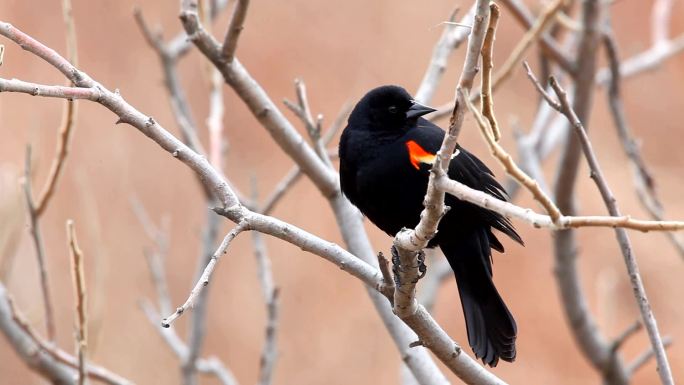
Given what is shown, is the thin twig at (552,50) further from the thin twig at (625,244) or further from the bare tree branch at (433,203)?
the bare tree branch at (433,203)

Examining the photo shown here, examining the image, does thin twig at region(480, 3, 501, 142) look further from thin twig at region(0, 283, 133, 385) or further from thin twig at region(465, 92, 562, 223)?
thin twig at region(0, 283, 133, 385)

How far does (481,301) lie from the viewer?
8.18ft

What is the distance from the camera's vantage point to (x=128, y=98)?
260 inches

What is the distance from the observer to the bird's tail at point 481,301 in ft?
7.92

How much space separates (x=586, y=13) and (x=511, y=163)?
206 centimetres

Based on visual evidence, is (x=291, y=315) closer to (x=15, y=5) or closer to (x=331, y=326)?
→ (x=331, y=326)

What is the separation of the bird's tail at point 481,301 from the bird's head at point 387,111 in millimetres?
388

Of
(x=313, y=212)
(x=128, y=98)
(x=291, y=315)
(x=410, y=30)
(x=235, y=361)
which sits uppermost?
(x=410, y=30)

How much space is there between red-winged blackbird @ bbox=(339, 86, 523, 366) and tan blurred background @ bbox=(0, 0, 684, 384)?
387 centimetres

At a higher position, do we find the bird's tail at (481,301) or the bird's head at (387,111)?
the bird's head at (387,111)

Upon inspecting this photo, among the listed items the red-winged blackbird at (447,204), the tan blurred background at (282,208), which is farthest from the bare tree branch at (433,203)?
the tan blurred background at (282,208)

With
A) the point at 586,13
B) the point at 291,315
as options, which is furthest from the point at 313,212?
the point at 586,13

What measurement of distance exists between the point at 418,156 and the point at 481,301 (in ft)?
1.43

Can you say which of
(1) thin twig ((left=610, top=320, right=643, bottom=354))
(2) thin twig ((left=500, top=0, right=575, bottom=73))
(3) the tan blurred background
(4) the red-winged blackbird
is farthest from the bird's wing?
(3) the tan blurred background
